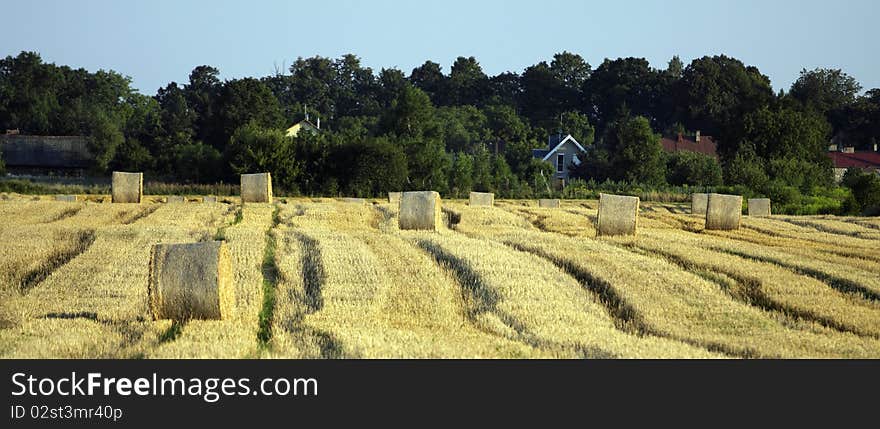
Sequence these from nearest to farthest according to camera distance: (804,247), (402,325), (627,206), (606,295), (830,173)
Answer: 1. (402,325)
2. (606,295)
3. (804,247)
4. (627,206)
5. (830,173)

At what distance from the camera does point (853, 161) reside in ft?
315

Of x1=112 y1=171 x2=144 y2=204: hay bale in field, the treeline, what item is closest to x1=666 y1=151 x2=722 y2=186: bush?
the treeline

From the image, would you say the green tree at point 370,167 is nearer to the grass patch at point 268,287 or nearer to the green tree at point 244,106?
the green tree at point 244,106

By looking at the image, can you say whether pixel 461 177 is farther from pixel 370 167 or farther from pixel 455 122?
pixel 455 122

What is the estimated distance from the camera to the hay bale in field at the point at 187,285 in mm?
12789

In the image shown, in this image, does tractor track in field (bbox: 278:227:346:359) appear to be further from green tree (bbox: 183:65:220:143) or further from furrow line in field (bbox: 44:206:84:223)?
green tree (bbox: 183:65:220:143)

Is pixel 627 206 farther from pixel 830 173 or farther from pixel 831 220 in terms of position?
pixel 830 173

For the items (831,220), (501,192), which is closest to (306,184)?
(501,192)

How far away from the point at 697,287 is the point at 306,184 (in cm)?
4080

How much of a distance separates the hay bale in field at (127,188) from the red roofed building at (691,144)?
6582 cm

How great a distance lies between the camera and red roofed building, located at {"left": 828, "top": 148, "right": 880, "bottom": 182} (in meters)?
93.6

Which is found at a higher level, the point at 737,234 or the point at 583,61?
the point at 583,61

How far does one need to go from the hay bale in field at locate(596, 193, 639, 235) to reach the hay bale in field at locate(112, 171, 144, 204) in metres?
17.5
